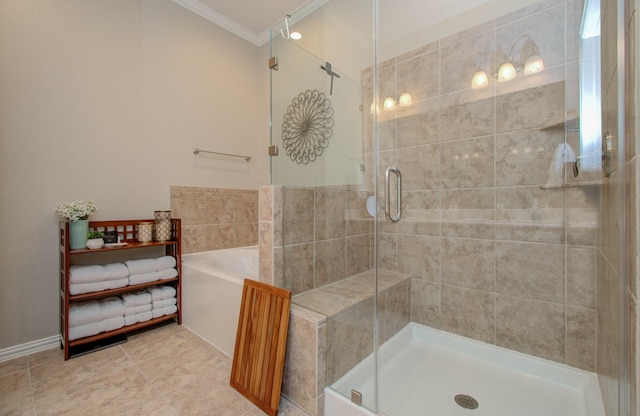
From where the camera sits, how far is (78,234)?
1789 millimetres

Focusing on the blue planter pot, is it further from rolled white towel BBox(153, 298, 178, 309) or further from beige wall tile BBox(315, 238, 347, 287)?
beige wall tile BBox(315, 238, 347, 287)

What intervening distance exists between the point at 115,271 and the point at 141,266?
0.55 ft

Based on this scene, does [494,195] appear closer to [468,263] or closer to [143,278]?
[468,263]

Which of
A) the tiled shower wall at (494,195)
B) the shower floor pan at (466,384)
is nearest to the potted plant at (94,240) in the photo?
the shower floor pan at (466,384)

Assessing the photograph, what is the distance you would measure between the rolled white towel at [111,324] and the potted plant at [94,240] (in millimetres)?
520

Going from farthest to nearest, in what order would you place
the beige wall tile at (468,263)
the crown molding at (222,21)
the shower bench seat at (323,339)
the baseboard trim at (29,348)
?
the crown molding at (222,21)
the beige wall tile at (468,263)
the baseboard trim at (29,348)
the shower bench seat at (323,339)

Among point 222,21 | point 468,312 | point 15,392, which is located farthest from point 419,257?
point 222,21

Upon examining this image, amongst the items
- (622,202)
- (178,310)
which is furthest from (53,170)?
(622,202)

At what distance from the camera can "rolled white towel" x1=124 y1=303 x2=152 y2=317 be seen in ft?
6.41

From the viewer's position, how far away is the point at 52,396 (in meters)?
1.37

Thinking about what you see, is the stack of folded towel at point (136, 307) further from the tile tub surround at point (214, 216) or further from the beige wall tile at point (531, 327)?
the beige wall tile at point (531, 327)

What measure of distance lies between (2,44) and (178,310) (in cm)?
211

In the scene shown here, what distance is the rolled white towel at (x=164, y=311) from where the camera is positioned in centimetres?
211

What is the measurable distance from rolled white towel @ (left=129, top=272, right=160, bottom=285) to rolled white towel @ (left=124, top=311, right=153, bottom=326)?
0.24 meters
